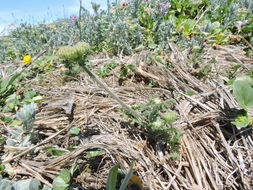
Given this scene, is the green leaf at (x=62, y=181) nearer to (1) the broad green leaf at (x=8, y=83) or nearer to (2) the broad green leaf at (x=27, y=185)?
(2) the broad green leaf at (x=27, y=185)

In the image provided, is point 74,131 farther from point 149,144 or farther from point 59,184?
point 149,144

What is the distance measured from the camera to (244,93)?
1.40m

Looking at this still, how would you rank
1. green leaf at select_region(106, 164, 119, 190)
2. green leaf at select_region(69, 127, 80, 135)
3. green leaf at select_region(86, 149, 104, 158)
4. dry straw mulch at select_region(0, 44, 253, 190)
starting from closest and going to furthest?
green leaf at select_region(106, 164, 119, 190)
dry straw mulch at select_region(0, 44, 253, 190)
green leaf at select_region(86, 149, 104, 158)
green leaf at select_region(69, 127, 80, 135)

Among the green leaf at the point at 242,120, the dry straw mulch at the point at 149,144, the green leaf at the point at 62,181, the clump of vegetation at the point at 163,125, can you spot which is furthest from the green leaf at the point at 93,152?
the green leaf at the point at 242,120

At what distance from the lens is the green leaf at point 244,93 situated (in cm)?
136

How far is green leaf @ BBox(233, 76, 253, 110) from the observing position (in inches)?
53.5

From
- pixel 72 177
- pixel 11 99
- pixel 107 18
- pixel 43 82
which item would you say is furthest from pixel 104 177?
pixel 107 18

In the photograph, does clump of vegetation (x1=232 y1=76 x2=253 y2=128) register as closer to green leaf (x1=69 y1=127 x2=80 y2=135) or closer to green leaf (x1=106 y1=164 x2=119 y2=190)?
green leaf (x1=106 y1=164 x2=119 y2=190)

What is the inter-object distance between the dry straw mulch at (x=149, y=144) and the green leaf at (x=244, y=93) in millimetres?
122

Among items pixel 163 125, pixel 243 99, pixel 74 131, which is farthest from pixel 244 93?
pixel 74 131

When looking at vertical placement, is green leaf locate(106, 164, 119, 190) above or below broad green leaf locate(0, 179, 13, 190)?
above

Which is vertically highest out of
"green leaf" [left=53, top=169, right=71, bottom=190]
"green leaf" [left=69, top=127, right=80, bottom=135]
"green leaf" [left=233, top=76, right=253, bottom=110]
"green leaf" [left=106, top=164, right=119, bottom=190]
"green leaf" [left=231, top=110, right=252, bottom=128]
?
"green leaf" [left=233, top=76, right=253, bottom=110]

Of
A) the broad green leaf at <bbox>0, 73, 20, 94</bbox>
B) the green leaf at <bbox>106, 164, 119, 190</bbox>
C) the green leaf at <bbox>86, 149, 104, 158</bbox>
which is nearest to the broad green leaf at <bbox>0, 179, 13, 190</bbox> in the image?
the green leaf at <bbox>86, 149, 104, 158</bbox>

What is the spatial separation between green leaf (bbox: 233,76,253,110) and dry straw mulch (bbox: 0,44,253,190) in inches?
4.8
